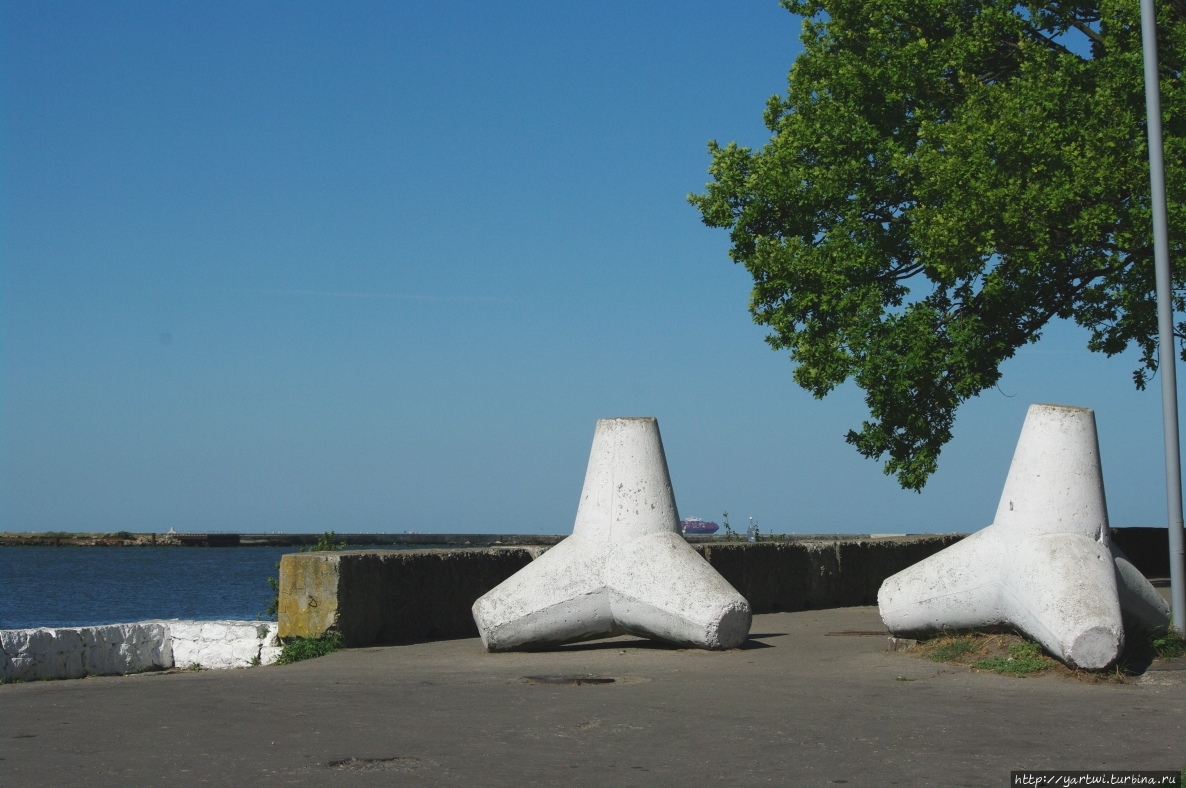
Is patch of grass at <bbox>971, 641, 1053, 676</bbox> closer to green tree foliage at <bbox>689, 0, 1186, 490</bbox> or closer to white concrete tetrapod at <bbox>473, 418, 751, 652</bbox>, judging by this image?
white concrete tetrapod at <bbox>473, 418, 751, 652</bbox>

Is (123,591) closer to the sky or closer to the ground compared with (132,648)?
closer to the ground

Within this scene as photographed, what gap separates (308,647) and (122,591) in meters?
49.5

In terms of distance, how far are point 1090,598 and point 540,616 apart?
4.70 m

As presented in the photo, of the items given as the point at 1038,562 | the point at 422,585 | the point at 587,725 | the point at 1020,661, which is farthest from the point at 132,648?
the point at 1038,562

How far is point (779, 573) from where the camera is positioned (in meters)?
16.6

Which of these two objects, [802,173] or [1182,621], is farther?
[802,173]

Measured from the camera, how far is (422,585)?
12906mm

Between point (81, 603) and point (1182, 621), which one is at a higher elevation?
point (1182, 621)

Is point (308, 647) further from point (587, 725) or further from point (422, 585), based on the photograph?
point (587, 725)

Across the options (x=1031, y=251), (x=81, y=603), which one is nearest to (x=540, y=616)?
(x=1031, y=251)

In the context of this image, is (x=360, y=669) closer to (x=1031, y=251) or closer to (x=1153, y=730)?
(x=1153, y=730)

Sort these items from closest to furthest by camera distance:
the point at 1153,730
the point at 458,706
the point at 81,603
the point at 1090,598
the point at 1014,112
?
the point at 1153,730, the point at 458,706, the point at 1090,598, the point at 1014,112, the point at 81,603

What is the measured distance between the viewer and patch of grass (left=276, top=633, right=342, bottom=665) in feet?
37.9

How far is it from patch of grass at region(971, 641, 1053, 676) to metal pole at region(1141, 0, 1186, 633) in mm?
1652
